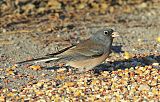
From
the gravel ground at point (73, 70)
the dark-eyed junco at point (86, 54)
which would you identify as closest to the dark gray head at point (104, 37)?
the dark-eyed junco at point (86, 54)

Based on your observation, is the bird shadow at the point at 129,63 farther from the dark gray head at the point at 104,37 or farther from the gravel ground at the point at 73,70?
the dark gray head at the point at 104,37

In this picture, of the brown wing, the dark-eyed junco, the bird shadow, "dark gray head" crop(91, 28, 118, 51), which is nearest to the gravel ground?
the bird shadow

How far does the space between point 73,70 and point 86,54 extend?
0.54 m

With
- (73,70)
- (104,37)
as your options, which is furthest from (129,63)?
(73,70)

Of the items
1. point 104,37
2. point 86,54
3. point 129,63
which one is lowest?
point 129,63

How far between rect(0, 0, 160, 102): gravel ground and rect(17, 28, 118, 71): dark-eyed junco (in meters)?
0.18

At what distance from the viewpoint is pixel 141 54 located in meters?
9.15

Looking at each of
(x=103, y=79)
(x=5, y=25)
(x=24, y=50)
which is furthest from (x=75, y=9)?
(x=103, y=79)

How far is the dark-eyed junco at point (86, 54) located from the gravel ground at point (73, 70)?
0.61 ft

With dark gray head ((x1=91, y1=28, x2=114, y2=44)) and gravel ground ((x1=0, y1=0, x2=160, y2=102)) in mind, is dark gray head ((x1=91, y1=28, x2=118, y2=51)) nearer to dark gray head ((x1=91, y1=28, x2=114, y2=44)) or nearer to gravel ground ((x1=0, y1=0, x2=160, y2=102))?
dark gray head ((x1=91, y1=28, x2=114, y2=44))

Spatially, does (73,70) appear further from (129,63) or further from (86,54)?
(129,63)

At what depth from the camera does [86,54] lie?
7637 millimetres

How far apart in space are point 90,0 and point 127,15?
1030 millimetres

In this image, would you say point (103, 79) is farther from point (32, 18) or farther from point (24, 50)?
point (32, 18)
